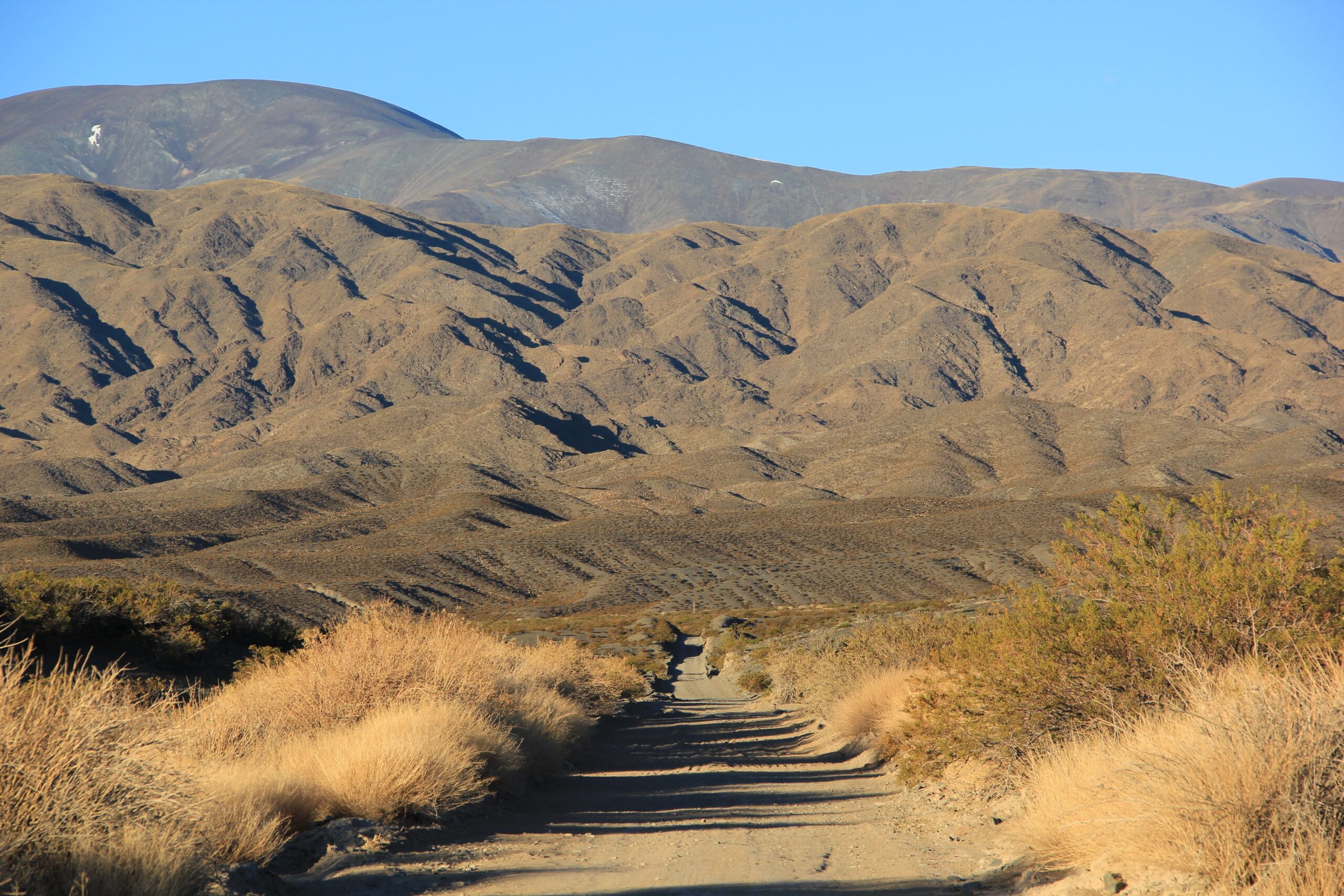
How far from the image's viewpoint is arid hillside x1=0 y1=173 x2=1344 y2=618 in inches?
3017

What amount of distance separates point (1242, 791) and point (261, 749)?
340 inches

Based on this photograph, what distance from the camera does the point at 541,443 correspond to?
466 ft

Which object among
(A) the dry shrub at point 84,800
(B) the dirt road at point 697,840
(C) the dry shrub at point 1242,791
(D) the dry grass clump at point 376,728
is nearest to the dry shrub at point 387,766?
(D) the dry grass clump at point 376,728

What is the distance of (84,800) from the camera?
645 centimetres

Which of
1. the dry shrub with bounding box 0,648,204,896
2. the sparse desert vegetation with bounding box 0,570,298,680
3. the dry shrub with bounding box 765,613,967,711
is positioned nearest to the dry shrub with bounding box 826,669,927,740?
the dry shrub with bounding box 765,613,967,711

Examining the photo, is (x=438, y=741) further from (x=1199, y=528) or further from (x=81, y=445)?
(x=81, y=445)

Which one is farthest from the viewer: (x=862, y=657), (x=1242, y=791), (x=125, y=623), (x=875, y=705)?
(x=862, y=657)

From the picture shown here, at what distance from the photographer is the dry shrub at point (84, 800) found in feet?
20.2

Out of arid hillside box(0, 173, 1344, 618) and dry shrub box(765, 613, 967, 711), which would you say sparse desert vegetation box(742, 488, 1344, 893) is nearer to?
dry shrub box(765, 613, 967, 711)

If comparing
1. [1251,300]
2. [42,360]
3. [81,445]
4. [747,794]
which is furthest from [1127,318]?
[747,794]

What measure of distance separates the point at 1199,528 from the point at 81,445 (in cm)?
16201

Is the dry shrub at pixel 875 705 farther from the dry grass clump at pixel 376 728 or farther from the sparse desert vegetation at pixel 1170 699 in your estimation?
the dry grass clump at pixel 376 728

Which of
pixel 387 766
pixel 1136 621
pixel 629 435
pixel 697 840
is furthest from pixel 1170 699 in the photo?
pixel 629 435

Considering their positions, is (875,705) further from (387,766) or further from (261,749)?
(261,749)
